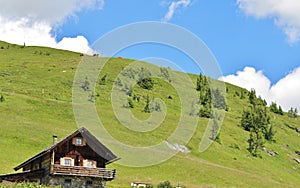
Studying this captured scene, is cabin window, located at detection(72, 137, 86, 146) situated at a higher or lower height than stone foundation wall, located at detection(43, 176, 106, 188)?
higher

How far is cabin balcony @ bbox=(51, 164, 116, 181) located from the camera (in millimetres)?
51531

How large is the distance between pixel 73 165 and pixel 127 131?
169ft

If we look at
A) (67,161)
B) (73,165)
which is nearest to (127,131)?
(73,165)

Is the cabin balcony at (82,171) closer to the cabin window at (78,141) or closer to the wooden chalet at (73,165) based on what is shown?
the wooden chalet at (73,165)

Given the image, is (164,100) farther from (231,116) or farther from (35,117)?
(35,117)

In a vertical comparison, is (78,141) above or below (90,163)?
above

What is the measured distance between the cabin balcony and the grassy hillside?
30.9 feet

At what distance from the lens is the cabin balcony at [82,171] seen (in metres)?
51.5

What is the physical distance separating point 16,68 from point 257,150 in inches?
3038

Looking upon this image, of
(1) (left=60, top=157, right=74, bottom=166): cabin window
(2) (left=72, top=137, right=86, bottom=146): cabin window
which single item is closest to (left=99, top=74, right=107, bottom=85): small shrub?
(2) (left=72, top=137, right=86, bottom=146): cabin window

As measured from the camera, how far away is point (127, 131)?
105 meters

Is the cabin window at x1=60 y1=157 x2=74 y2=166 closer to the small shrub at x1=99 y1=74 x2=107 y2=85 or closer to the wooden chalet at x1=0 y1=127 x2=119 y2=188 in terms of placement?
the wooden chalet at x1=0 y1=127 x2=119 y2=188

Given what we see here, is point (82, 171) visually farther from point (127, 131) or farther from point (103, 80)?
point (103, 80)

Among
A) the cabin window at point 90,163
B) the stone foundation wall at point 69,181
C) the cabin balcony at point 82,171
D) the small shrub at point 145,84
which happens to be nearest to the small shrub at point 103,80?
the small shrub at point 145,84
